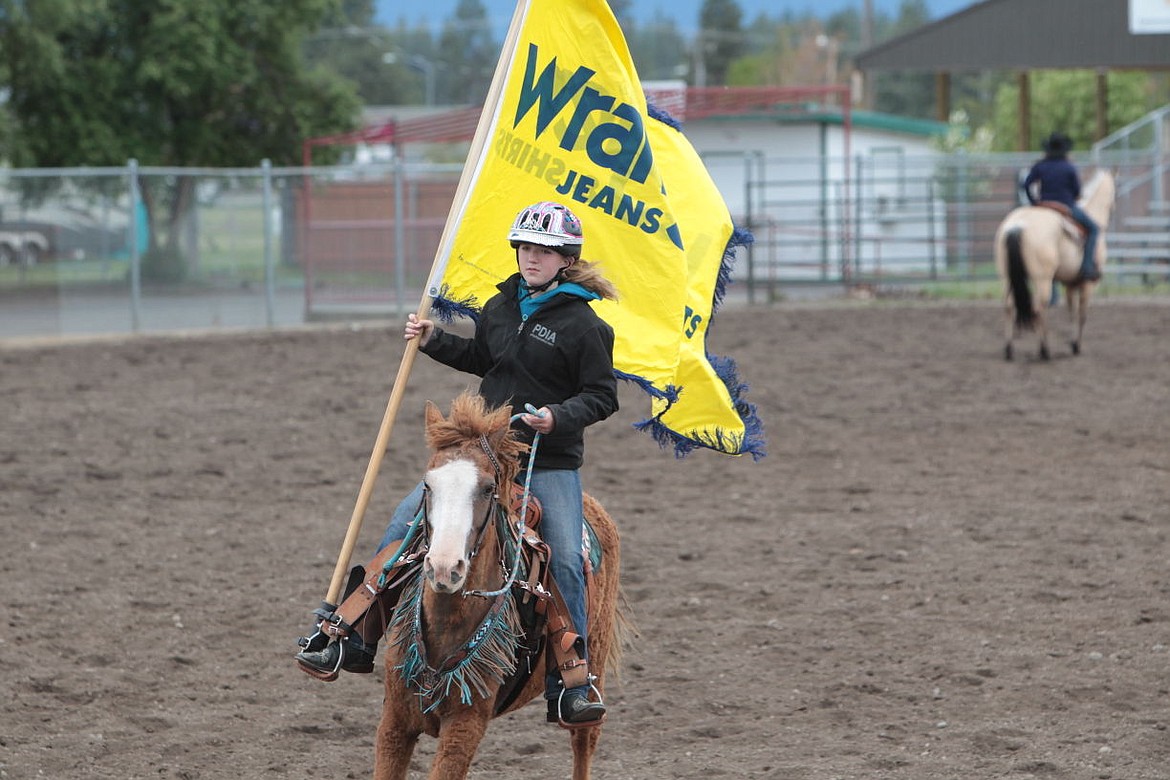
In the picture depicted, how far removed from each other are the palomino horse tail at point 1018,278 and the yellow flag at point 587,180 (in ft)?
36.3

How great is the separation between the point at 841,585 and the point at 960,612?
76 centimetres

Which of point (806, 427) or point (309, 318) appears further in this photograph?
point (309, 318)

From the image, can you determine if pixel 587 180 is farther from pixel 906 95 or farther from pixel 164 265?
pixel 906 95

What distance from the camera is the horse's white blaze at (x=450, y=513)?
402 centimetres

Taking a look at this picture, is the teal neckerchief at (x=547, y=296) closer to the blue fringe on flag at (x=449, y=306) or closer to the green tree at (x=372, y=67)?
the blue fringe on flag at (x=449, y=306)

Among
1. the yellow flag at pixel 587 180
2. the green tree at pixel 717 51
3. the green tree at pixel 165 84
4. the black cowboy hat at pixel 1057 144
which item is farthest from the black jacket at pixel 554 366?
the green tree at pixel 717 51

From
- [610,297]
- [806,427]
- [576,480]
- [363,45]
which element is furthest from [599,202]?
[363,45]

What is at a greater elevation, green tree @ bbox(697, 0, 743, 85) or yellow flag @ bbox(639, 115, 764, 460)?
green tree @ bbox(697, 0, 743, 85)

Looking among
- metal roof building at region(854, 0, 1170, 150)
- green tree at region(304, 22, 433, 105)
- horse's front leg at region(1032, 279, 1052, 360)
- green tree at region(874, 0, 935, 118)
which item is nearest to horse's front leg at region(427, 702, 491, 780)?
horse's front leg at region(1032, 279, 1052, 360)

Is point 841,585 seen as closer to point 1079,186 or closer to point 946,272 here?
point 1079,186

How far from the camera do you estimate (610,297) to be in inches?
193

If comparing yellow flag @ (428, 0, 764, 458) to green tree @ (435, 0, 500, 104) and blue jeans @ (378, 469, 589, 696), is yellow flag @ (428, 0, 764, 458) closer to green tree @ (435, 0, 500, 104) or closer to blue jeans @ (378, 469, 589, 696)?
blue jeans @ (378, 469, 589, 696)

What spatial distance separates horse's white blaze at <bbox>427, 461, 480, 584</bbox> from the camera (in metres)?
4.02

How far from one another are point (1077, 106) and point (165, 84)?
24783mm
